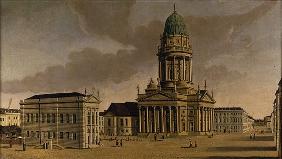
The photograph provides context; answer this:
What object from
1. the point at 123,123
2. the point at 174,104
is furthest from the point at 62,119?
Result: the point at 174,104

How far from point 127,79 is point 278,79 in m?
5.10

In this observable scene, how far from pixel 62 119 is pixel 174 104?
478 inches

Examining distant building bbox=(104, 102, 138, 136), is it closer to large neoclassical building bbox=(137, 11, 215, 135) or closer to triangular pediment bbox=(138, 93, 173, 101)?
large neoclassical building bbox=(137, 11, 215, 135)

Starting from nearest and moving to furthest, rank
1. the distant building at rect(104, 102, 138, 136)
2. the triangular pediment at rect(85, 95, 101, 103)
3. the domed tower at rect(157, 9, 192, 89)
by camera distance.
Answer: the triangular pediment at rect(85, 95, 101, 103), the domed tower at rect(157, 9, 192, 89), the distant building at rect(104, 102, 138, 136)

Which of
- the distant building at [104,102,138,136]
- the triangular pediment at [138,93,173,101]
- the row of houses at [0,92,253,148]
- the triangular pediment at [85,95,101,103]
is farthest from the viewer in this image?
the triangular pediment at [138,93,173,101]

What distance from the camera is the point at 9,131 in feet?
Answer: 90.0

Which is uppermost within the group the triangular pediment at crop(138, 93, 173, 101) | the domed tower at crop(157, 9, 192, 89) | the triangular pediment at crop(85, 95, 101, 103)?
the domed tower at crop(157, 9, 192, 89)

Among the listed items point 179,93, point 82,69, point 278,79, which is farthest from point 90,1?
point 179,93

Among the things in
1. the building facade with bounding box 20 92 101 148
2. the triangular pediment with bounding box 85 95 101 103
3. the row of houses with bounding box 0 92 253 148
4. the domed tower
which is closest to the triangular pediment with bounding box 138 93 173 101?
the domed tower

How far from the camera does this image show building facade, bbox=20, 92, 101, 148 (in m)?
17.9

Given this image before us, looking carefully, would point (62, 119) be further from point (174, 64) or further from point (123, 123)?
point (174, 64)

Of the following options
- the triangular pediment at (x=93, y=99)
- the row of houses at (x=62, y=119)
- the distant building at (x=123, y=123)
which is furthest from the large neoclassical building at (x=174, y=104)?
the triangular pediment at (x=93, y=99)

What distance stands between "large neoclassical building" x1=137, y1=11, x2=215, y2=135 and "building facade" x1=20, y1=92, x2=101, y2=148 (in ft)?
15.9

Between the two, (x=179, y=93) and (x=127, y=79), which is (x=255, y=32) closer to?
(x=127, y=79)
